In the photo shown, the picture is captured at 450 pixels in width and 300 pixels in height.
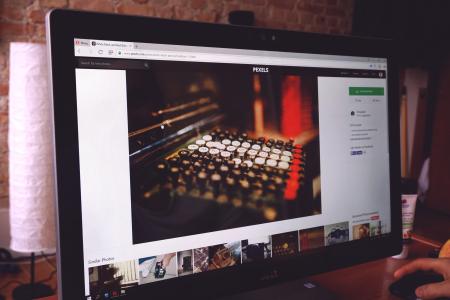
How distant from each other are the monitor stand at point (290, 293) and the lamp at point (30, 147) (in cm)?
87

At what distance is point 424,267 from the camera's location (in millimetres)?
669

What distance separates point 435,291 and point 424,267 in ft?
0.30

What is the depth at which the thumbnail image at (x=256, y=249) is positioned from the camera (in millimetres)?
550

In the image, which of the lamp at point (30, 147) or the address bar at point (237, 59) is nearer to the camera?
the address bar at point (237, 59)

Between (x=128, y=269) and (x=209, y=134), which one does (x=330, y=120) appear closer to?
(x=209, y=134)

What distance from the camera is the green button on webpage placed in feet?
2.05

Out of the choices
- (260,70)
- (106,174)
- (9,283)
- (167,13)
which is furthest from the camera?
(167,13)

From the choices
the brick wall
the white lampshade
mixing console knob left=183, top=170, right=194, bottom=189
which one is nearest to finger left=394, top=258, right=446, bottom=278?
mixing console knob left=183, top=170, right=194, bottom=189

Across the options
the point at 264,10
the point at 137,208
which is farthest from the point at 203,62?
the point at 264,10

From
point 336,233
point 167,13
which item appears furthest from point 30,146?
point 167,13

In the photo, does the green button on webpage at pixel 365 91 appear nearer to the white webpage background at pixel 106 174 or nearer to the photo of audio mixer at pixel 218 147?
the photo of audio mixer at pixel 218 147

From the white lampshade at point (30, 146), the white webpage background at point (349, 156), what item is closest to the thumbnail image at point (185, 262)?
the white webpage background at point (349, 156)

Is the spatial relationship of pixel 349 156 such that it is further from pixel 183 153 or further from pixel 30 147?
pixel 30 147

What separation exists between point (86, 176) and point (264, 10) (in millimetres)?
2493
